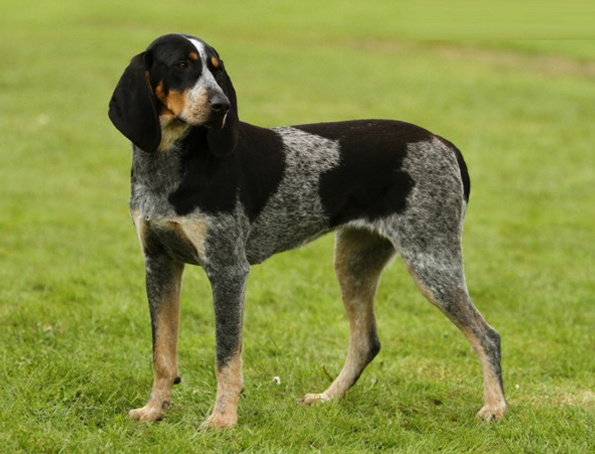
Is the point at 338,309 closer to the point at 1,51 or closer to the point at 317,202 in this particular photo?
the point at 317,202

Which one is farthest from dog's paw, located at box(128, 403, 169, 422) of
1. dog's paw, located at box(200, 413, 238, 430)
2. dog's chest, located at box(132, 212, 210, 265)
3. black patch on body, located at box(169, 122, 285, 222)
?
black patch on body, located at box(169, 122, 285, 222)

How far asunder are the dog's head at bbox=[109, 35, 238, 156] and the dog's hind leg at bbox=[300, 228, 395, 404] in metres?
1.38

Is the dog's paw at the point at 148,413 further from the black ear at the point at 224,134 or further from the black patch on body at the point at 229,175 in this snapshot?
the black ear at the point at 224,134

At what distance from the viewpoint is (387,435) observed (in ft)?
19.8

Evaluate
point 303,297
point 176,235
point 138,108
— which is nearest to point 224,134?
point 138,108

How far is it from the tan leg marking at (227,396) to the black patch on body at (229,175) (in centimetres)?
88

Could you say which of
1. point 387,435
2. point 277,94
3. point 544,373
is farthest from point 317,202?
point 277,94

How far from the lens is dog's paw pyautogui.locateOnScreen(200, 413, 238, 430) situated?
19.2 feet

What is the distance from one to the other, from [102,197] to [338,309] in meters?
6.11

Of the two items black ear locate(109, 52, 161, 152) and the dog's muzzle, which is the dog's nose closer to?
the dog's muzzle

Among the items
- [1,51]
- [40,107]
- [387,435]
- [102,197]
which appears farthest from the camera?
[1,51]

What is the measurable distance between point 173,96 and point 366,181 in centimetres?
133

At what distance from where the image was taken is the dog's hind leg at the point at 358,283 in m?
6.74

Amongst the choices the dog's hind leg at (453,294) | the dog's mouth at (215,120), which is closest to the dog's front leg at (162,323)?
the dog's mouth at (215,120)
